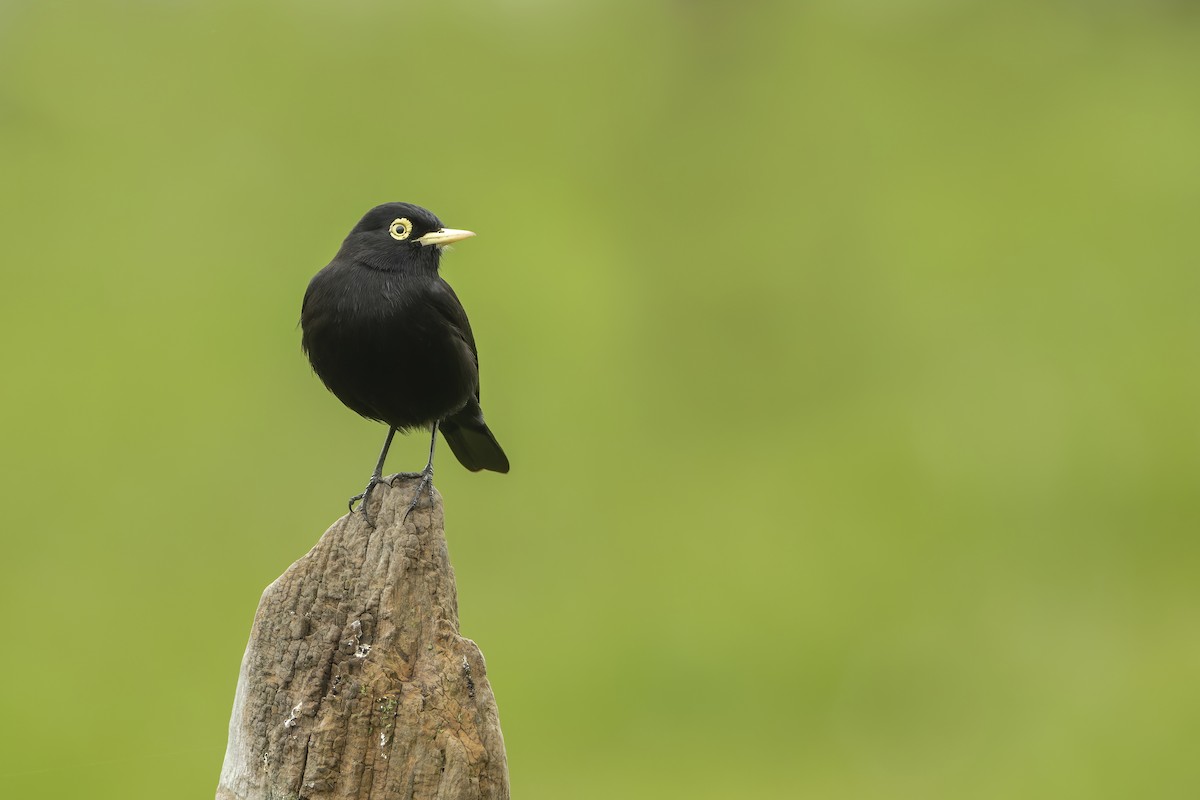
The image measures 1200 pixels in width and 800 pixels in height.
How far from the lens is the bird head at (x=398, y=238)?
545cm

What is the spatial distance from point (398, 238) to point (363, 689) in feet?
6.81

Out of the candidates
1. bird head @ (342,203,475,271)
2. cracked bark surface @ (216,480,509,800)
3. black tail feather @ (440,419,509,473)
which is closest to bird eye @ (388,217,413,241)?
bird head @ (342,203,475,271)

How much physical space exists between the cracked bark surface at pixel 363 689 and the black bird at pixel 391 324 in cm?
72

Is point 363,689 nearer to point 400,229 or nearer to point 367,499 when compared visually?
point 367,499

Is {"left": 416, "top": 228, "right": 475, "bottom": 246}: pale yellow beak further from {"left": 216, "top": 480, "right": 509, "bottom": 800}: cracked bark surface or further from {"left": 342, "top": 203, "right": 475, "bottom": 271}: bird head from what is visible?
{"left": 216, "top": 480, "right": 509, "bottom": 800}: cracked bark surface

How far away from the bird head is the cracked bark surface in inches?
54.5

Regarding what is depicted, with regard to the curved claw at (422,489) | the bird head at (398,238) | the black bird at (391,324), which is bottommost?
the curved claw at (422,489)

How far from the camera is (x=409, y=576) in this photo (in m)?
4.49

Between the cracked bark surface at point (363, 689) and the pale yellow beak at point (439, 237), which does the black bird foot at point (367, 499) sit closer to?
the cracked bark surface at point (363, 689)

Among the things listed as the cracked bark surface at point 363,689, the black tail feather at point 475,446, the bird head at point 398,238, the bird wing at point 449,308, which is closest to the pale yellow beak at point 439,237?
the bird head at point 398,238

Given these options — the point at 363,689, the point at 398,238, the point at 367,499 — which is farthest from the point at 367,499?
the point at 398,238

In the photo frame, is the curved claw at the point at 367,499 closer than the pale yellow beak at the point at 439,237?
Yes

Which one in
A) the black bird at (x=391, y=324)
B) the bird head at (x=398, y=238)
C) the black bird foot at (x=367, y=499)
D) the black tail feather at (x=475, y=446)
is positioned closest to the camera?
the black bird foot at (x=367, y=499)

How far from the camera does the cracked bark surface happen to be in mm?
4195
